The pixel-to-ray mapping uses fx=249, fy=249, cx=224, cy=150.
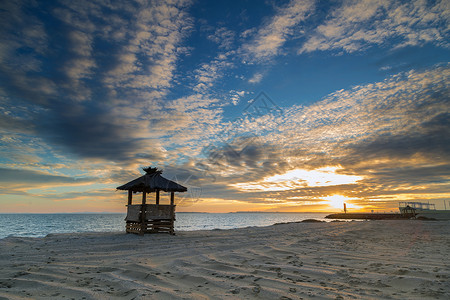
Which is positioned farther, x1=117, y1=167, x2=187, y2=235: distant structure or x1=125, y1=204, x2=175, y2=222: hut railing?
x1=125, y1=204, x2=175, y2=222: hut railing

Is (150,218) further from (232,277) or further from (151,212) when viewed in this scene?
(232,277)

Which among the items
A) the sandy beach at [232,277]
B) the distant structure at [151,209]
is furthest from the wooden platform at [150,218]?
the sandy beach at [232,277]

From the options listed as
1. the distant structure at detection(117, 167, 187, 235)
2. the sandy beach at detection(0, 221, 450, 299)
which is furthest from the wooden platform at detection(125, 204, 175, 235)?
the sandy beach at detection(0, 221, 450, 299)

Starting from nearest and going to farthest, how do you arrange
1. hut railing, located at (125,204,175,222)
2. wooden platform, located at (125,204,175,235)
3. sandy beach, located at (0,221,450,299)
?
1. sandy beach, located at (0,221,450,299)
2. wooden platform, located at (125,204,175,235)
3. hut railing, located at (125,204,175,222)

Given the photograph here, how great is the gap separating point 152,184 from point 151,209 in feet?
5.63

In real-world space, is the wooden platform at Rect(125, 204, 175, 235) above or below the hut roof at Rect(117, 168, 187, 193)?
below

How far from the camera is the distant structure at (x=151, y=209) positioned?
14.8 meters

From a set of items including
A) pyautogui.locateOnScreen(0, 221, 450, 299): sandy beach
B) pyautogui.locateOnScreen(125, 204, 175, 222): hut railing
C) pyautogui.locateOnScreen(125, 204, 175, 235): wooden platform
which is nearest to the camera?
pyautogui.locateOnScreen(0, 221, 450, 299): sandy beach

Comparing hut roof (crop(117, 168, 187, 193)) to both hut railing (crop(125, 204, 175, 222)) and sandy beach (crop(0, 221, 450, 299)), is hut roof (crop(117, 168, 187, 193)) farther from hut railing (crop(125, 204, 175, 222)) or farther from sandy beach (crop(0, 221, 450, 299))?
sandy beach (crop(0, 221, 450, 299))

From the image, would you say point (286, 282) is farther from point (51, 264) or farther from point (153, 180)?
point (153, 180)

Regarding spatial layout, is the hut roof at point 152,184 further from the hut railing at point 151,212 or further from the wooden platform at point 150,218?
the wooden platform at point 150,218

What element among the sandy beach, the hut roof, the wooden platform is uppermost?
the hut roof

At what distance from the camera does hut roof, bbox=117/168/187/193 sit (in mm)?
14751

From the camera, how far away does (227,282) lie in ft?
15.0
